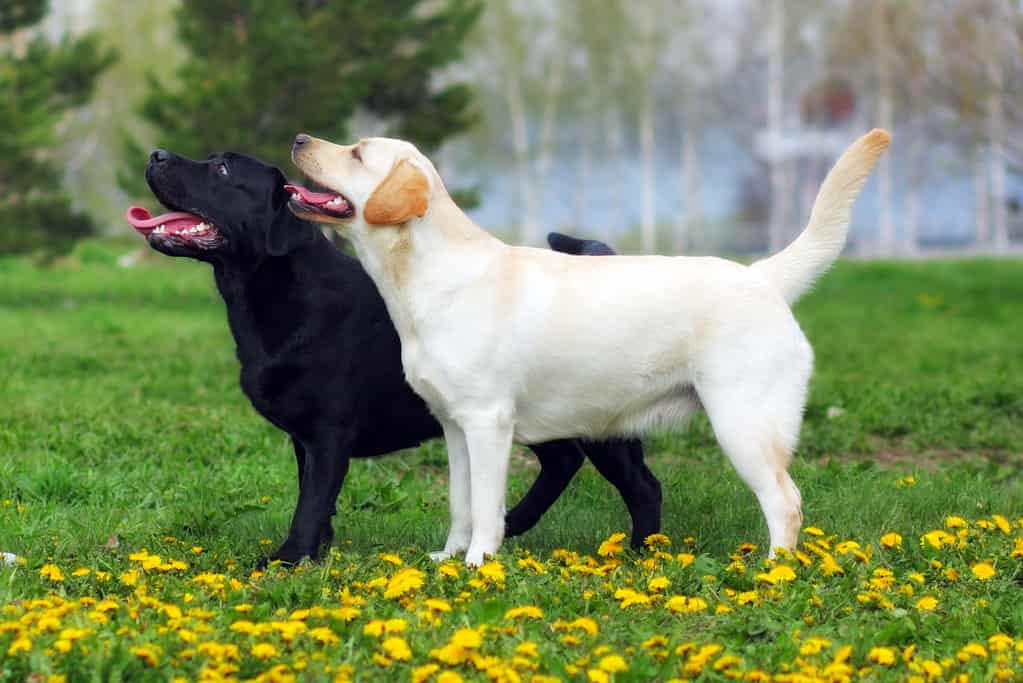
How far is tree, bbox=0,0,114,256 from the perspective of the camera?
16.1 m

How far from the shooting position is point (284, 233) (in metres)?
4.93

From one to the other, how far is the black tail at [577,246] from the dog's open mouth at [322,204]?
1168 mm

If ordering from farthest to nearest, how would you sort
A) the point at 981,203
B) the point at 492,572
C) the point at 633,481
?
the point at 981,203 → the point at 633,481 → the point at 492,572

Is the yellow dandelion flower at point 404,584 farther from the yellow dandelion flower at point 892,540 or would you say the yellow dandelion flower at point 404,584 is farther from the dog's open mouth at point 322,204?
the yellow dandelion flower at point 892,540

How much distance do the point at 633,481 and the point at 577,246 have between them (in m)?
1.02

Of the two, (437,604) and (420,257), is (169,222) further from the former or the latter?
(437,604)

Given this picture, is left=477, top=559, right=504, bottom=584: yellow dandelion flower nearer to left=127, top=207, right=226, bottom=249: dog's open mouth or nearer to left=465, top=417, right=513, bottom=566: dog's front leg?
left=465, top=417, right=513, bottom=566: dog's front leg

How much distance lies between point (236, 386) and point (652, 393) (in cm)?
522

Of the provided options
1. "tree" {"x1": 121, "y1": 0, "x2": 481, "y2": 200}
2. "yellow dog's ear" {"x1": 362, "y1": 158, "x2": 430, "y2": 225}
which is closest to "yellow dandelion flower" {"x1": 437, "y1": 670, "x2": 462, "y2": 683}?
"yellow dog's ear" {"x1": 362, "y1": 158, "x2": 430, "y2": 225}

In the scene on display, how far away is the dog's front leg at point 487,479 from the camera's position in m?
4.79

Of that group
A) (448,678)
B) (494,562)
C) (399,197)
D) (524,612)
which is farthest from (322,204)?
(448,678)

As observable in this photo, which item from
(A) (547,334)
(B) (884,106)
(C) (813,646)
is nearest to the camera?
(C) (813,646)

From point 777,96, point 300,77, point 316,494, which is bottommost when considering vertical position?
point 316,494

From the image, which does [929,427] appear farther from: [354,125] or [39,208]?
[354,125]
